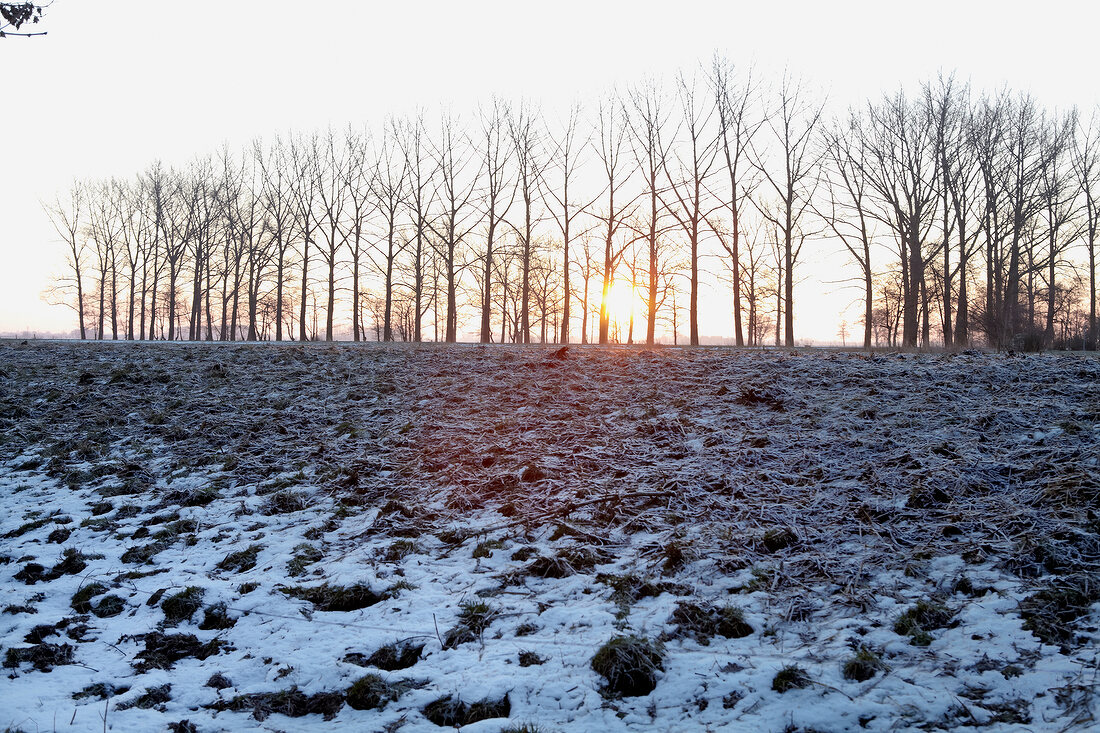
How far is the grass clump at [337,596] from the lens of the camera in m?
4.93

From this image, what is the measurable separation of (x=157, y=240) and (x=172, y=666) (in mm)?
Answer: 49815

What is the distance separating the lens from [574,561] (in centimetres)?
529

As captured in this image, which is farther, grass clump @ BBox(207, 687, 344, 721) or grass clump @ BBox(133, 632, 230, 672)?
grass clump @ BBox(133, 632, 230, 672)

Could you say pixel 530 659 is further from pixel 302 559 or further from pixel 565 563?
pixel 302 559

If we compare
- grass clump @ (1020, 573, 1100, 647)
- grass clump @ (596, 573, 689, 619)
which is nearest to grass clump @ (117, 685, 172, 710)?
grass clump @ (596, 573, 689, 619)

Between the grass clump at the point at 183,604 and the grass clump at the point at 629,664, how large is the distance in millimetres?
3358

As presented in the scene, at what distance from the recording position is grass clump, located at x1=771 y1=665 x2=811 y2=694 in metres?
3.58

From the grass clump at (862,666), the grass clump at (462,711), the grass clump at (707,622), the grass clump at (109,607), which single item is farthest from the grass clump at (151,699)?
the grass clump at (862,666)

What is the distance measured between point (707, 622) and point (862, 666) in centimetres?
Result: 101

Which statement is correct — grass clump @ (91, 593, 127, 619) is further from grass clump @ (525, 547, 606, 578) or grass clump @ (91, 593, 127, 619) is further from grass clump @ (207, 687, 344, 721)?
grass clump @ (525, 547, 606, 578)

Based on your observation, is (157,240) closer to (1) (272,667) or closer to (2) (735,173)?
(2) (735,173)

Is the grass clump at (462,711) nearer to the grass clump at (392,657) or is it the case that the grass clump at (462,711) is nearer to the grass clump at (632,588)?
the grass clump at (392,657)

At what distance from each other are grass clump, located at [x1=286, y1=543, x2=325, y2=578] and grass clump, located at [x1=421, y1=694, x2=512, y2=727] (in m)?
2.30

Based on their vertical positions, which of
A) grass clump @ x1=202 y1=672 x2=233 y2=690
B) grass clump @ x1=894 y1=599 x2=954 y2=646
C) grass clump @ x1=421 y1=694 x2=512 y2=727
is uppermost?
grass clump @ x1=894 y1=599 x2=954 y2=646
